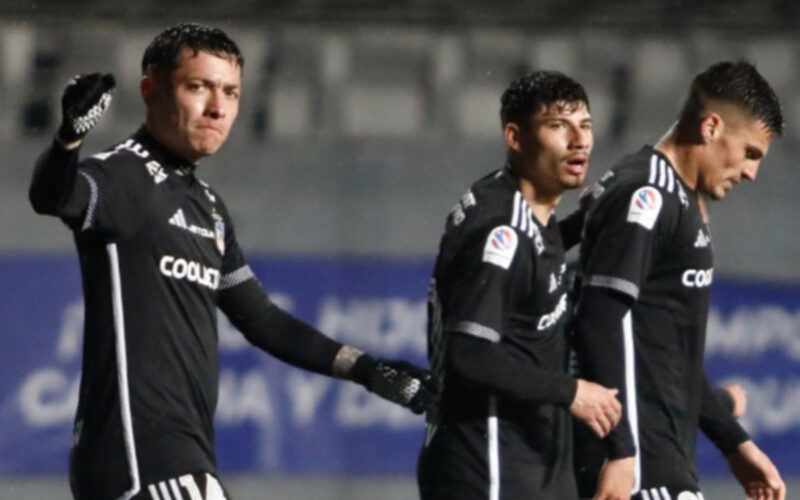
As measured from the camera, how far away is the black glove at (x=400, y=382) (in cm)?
529

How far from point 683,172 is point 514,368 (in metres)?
0.91

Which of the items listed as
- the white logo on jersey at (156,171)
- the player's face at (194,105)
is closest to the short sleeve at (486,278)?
the player's face at (194,105)

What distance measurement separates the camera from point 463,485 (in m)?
5.31

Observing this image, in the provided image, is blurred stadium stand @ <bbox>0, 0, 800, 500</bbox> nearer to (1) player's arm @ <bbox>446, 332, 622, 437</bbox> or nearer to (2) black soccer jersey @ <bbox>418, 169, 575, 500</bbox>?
(2) black soccer jersey @ <bbox>418, 169, 575, 500</bbox>

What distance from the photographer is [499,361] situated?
17.1 ft

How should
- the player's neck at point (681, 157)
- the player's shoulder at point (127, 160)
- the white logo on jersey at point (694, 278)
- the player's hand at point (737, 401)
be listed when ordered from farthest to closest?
the player's hand at point (737, 401)
the player's neck at point (681, 157)
the white logo on jersey at point (694, 278)
the player's shoulder at point (127, 160)

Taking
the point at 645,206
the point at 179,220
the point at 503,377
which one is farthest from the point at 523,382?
the point at 179,220

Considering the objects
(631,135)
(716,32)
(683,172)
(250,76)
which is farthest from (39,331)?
(683,172)

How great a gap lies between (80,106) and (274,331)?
1251 millimetres

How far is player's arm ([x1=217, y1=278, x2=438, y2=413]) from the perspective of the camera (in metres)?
5.37

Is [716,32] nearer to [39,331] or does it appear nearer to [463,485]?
[39,331]

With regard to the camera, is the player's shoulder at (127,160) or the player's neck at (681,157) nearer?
the player's shoulder at (127,160)

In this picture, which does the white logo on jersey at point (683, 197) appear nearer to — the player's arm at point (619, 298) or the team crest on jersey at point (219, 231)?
the player's arm at point (619, 298)

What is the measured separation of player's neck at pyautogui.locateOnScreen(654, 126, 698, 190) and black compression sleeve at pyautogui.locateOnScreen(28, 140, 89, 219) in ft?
6.32
